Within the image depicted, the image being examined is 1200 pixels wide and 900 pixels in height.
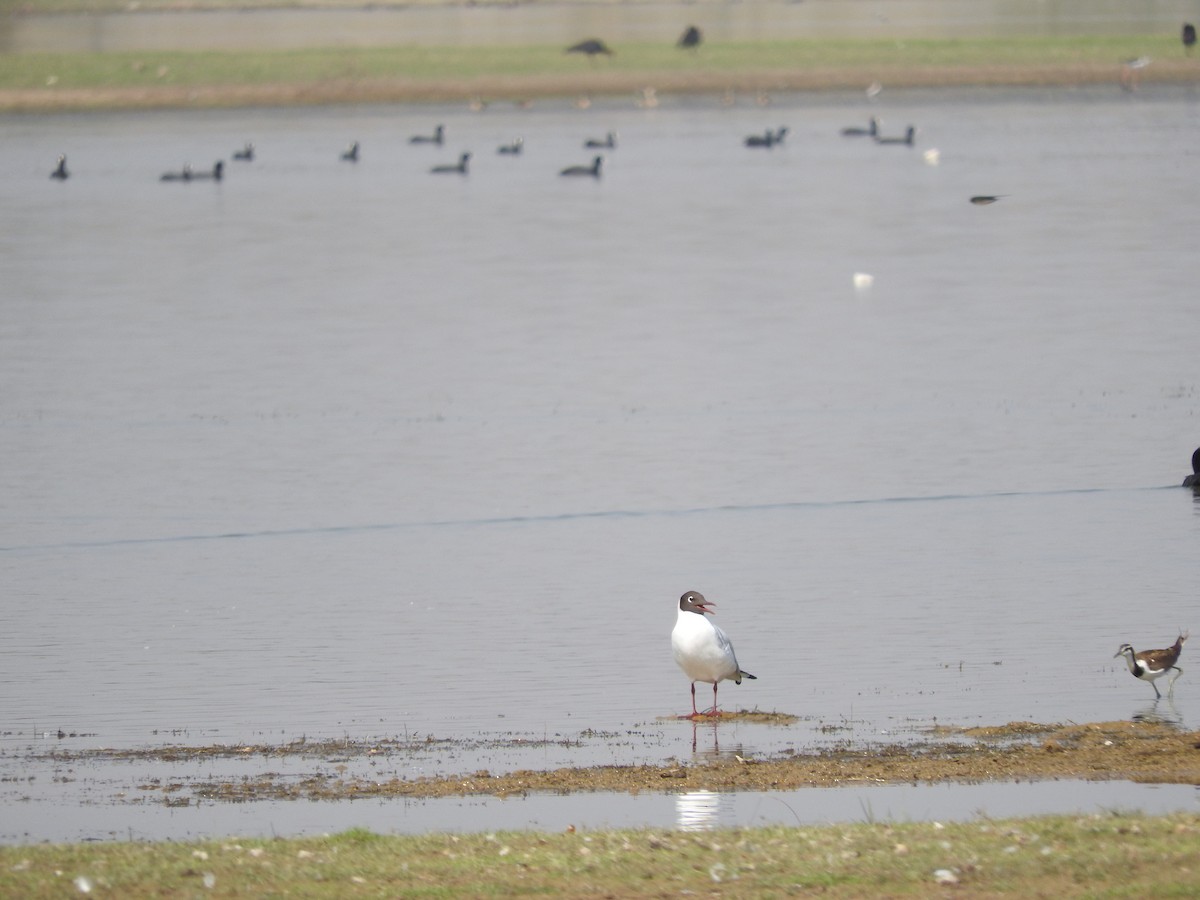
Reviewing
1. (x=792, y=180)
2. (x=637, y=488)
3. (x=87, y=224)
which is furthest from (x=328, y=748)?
(x=792, y=180)

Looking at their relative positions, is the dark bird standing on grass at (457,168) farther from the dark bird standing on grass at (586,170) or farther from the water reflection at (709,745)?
the water reflection at (709,745)

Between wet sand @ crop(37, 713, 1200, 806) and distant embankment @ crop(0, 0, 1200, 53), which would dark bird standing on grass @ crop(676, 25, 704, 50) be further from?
wet sand @ crop(37, 713, 1200, 806)

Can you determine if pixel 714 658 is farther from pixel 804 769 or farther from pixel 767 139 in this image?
pixel 767 139

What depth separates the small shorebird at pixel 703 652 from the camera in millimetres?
13031

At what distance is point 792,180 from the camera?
186ft

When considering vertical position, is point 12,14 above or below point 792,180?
above

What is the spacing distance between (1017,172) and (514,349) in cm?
2835

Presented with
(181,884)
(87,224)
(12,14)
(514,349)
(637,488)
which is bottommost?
(181,884)

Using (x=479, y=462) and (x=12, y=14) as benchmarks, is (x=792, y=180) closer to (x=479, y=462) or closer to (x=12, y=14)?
Result: (x=479, y=462)

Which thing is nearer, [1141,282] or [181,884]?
[181,884]

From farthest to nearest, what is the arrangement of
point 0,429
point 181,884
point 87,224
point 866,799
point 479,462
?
point 87,224
point 0,429
point 479,462
point 866,799
point 181,884

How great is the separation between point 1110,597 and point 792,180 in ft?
137

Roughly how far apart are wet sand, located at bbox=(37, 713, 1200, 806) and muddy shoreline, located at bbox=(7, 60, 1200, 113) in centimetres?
6599

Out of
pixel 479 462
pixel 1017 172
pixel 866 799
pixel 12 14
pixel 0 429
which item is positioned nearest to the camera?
pixel 866 799
